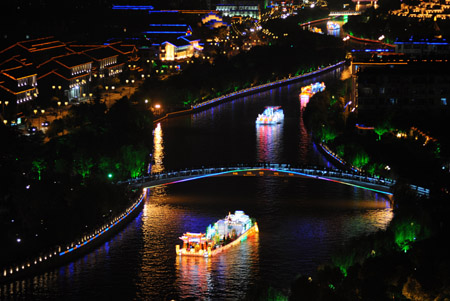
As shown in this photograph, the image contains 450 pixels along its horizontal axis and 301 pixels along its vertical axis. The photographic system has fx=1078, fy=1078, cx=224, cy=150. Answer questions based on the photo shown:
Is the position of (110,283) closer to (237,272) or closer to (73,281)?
(73,281)

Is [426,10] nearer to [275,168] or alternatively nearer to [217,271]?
[275,168]

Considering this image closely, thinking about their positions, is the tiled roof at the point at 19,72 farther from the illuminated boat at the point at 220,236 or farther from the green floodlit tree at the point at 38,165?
the illuminated boat at the point at 220,236

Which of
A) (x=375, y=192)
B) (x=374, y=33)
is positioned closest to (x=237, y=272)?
(x=375, y=192)

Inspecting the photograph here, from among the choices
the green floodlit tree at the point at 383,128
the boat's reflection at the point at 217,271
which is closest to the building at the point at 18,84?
the green floodlit tree at the point at 383,128

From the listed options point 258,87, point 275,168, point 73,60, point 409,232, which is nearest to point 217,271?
point 409,232

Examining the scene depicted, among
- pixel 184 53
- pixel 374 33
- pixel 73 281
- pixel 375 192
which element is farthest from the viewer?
pixel 374 33
